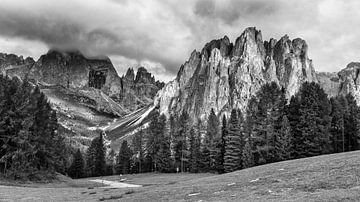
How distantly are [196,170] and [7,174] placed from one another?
4964cm

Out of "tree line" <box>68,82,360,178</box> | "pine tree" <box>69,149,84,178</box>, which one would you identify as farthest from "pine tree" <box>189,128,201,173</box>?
"pine tree" <box>69,149,84,178</box>

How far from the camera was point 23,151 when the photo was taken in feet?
196

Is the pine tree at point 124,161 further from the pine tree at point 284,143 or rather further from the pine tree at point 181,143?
the pine tree at point 284,143

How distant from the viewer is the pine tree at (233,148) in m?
79.6

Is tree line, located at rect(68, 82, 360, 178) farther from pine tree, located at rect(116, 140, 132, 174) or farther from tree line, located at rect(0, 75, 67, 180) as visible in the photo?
tree line, located at rect(0, 75, 67, 180)

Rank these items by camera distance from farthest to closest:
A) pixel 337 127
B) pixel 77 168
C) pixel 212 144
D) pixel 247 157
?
pixel 77 168 → pixel 212 144 → pixel 337 127 → pixel 247 157

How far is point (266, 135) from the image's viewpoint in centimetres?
6894

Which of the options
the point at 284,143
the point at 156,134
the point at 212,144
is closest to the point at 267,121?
the point at 284,143

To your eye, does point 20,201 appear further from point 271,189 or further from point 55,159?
point 55,159

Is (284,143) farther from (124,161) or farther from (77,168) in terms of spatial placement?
(77,168)

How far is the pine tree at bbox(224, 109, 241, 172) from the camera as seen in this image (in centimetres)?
7956

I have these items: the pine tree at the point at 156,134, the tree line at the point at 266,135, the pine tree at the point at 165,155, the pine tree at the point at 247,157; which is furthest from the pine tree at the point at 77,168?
the pine tree at the point at 247,157

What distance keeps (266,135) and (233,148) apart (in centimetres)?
1334

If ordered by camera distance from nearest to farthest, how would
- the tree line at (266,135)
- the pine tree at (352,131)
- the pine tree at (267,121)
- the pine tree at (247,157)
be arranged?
1. the tree line at (266,135)
2. the pine tree at (267,121)
3. the pine tree at (247,157)
4. the pine tree at (352,131)
